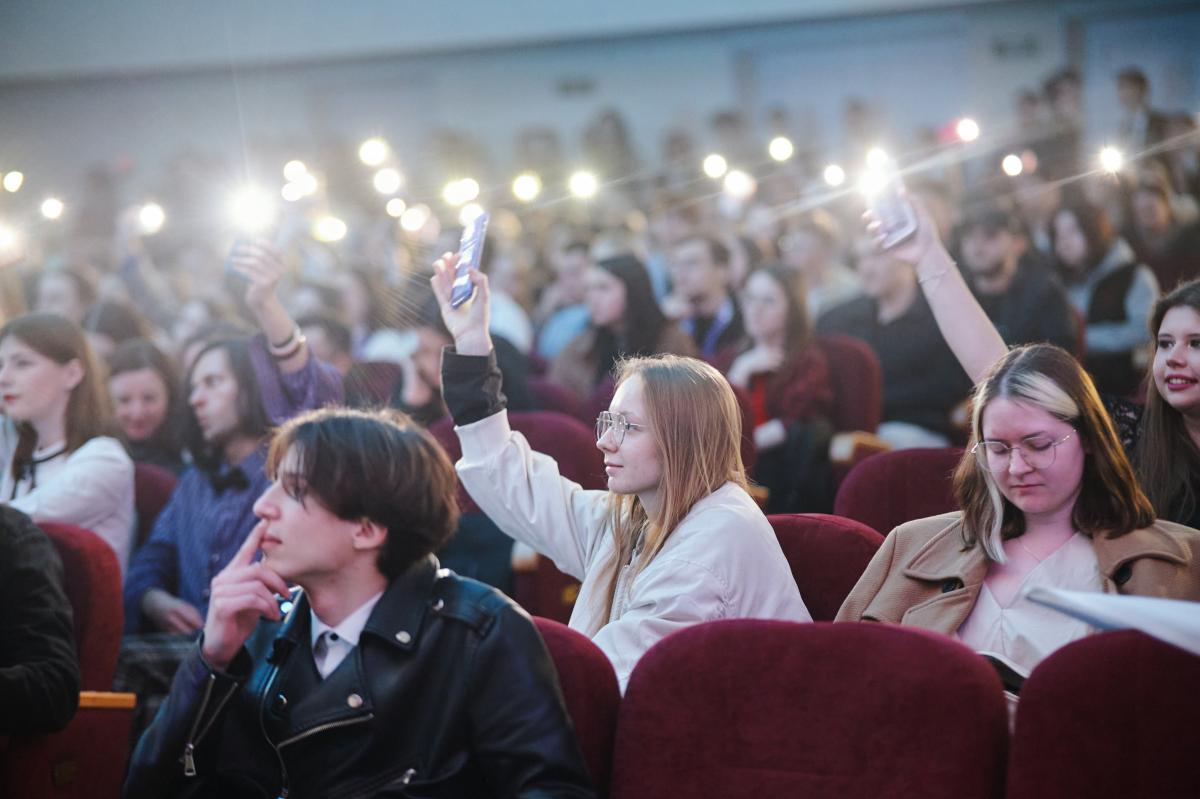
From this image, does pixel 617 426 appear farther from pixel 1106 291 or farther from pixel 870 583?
pixel 1106 291

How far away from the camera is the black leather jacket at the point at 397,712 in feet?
5.30

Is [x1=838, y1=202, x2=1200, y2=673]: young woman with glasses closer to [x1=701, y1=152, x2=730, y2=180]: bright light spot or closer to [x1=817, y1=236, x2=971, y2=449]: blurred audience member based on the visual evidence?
[x1=817, y1=236, x2=971, y2=449]: blurred audience member

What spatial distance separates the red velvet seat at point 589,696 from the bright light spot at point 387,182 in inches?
311

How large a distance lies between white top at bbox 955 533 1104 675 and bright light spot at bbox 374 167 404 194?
306 inches

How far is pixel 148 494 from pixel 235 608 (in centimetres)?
202

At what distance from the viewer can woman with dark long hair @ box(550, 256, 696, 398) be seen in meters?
4.43

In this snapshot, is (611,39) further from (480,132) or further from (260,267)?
(260,267)

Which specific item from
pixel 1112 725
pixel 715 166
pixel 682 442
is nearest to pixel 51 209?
pixel 715 166

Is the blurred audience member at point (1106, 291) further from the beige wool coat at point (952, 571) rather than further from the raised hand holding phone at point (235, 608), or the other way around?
the raised hand holding phone at point (235, 608)

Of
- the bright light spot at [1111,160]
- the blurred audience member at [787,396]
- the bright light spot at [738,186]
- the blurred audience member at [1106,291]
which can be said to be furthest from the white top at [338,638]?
the bright light spot at [738,186]

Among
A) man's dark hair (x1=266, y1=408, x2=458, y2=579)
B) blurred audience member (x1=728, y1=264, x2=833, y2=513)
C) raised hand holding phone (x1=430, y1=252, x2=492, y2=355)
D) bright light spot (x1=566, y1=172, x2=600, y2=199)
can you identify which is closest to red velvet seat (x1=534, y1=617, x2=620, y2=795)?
man's dark hair (x1=266, y1=408, x2=458, y2=579)

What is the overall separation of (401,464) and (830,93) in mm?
9622

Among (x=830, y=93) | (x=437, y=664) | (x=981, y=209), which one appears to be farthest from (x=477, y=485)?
(x=830, y=93)

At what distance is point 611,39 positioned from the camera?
36.2 ft
